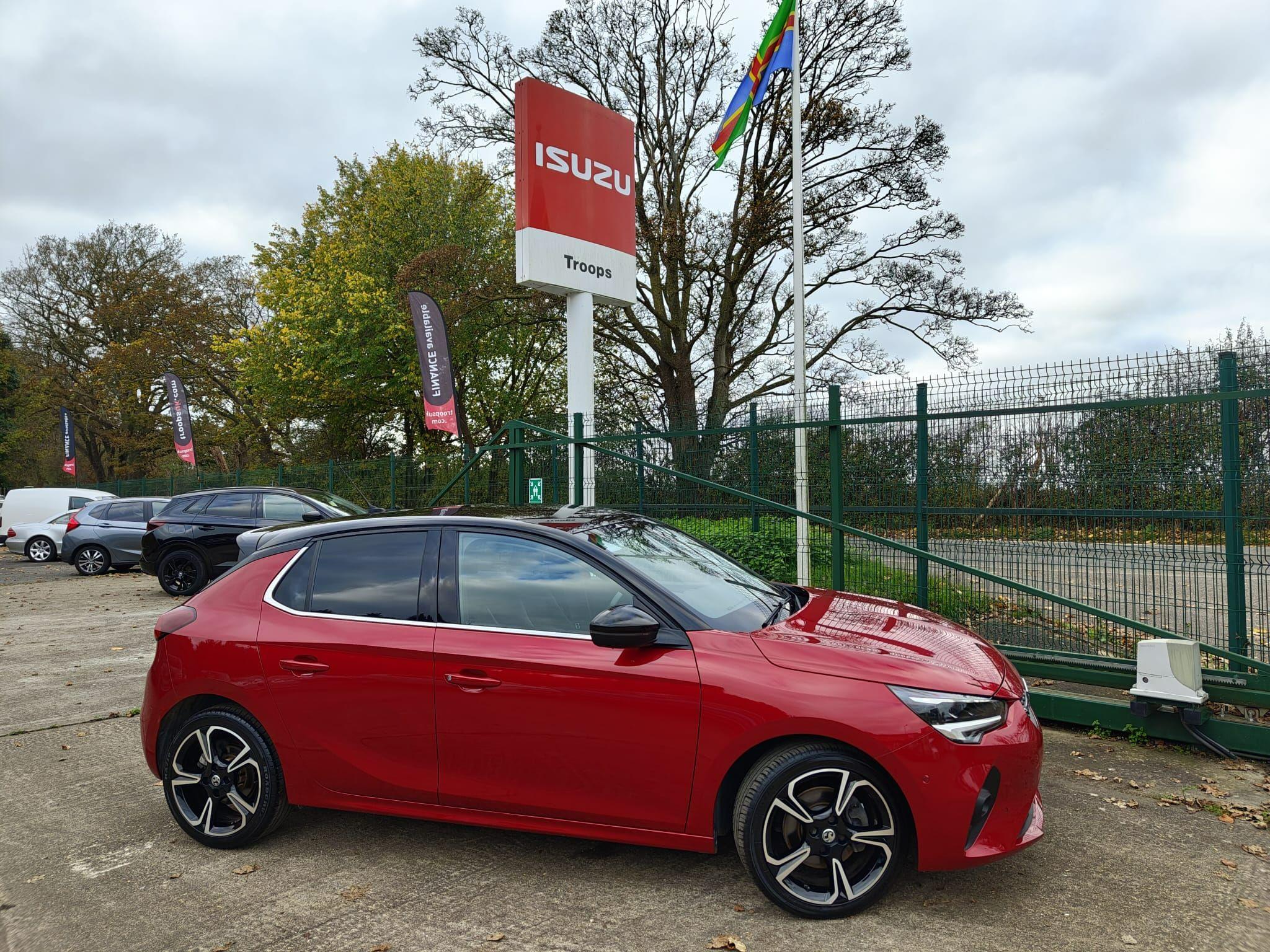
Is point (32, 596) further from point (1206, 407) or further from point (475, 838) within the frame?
point (1206, 407)

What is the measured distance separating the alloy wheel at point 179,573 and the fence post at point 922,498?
1113 centimetres

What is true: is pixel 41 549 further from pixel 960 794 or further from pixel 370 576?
pixel 960 794

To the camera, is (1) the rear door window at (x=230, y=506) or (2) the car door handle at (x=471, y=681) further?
(1) the rear door window at (x=230, y=506)

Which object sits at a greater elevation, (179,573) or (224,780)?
(179,573)

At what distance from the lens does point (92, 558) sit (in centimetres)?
1766

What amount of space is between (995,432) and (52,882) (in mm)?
6190

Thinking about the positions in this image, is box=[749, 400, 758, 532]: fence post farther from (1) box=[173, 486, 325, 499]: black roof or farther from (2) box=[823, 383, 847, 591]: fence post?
(1) box=[173, 486, 325, 499]: black roof

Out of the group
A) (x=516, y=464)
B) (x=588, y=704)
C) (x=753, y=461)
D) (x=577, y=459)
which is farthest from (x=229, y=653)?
(x=516, y=464)

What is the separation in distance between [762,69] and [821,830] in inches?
486

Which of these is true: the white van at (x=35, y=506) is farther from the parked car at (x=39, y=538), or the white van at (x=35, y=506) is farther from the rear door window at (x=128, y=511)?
the rear door window at (x=128, y=511)

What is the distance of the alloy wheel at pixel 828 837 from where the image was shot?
127 inches

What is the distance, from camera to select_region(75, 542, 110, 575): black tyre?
17.5m

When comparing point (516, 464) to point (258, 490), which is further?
point (258, 490)

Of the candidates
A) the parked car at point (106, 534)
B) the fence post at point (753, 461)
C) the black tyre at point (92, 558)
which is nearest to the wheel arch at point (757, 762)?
the fence post at point (753, 461)
